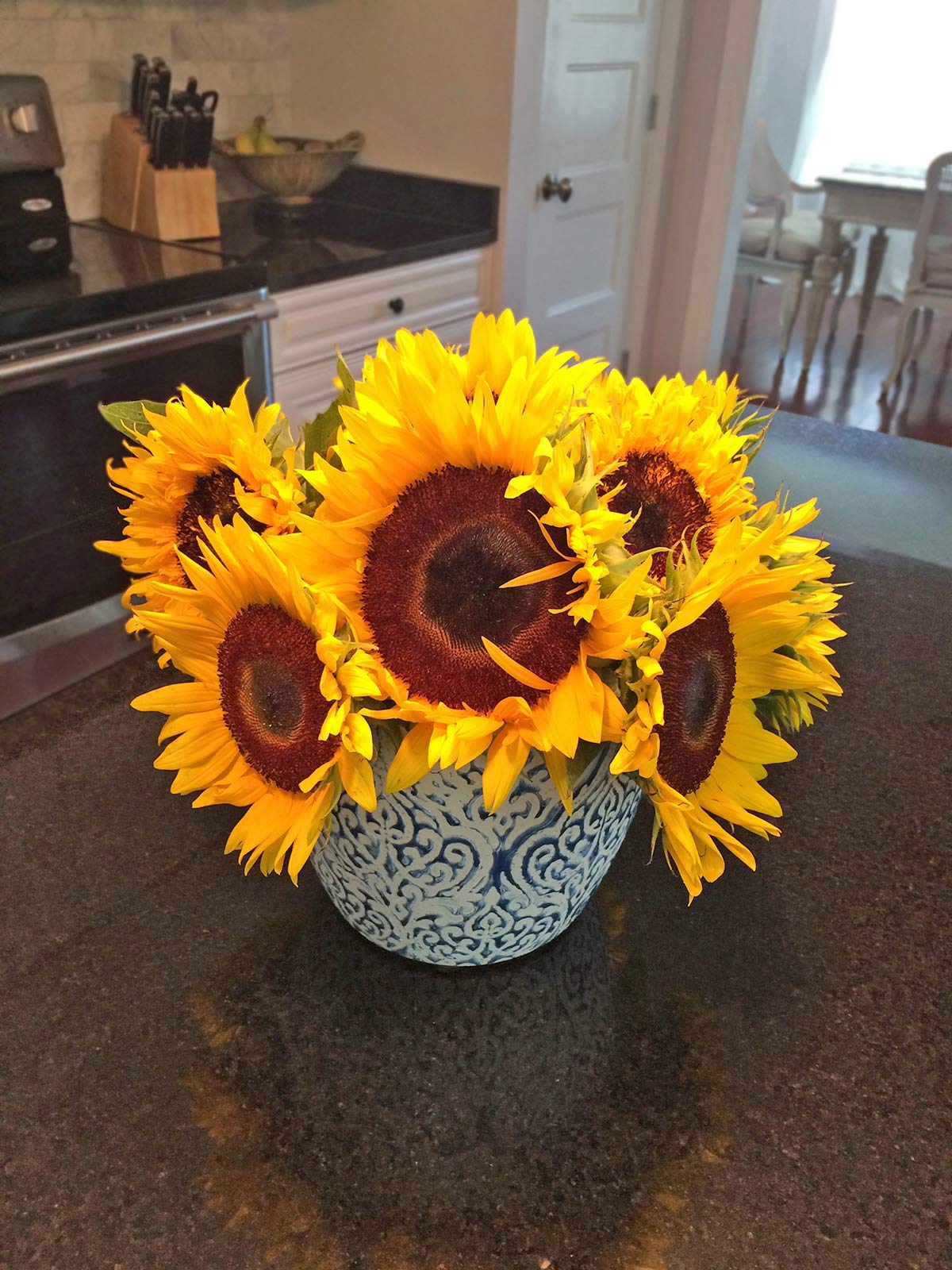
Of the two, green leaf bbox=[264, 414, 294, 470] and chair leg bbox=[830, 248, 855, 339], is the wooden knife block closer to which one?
green leaf bbox=[264, 414, 294, 470]

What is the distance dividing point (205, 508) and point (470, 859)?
0.25 meters

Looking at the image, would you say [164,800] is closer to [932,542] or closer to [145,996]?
[145,996]

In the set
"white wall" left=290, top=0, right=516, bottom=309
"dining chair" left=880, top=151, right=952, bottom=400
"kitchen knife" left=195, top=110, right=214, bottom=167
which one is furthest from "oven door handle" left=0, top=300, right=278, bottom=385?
"dining chair" left=880, top=151, right=952, bottom=400

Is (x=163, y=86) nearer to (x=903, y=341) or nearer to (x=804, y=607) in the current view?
(x=804, y=607)

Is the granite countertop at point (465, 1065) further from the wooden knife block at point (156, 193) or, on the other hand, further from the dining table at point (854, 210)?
the dining table at point (854, 210)

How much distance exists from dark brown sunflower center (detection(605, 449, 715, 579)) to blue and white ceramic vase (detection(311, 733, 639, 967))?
0.48 ft

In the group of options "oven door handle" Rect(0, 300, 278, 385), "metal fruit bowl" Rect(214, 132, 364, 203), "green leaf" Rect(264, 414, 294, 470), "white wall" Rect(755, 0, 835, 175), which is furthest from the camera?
"white wall" Rect(755, 0, 835, 175)

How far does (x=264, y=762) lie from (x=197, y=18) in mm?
2583

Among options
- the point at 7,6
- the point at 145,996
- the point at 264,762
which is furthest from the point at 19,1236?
the point at 7,6

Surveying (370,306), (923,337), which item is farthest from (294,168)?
(923,337)

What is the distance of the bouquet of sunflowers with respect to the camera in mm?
457

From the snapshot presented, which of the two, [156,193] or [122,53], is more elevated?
[122,53]

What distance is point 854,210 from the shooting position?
478 cm

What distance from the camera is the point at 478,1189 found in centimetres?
50
